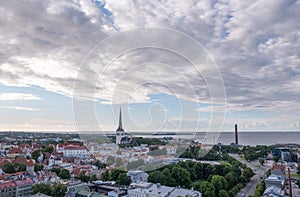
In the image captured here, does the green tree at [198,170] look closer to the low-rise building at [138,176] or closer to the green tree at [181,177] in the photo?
the green tree at [181,177]

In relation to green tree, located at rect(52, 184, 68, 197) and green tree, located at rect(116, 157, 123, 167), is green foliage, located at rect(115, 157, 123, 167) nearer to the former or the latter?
green tree, located at rect(116, 157, 123, 167)

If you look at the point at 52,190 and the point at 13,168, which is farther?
the point at 13,168

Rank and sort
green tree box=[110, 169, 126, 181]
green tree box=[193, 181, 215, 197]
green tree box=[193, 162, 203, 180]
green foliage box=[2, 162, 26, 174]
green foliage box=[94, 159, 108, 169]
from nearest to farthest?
green tree box=[193, 181, 215, 197]
green tree box=[110, 169, 126, 181]
green tree box=[193, 162, 203, 180]
green foliage box=[2, 162, 26, 174]
green foliage box=[94, 159, 108, 169]

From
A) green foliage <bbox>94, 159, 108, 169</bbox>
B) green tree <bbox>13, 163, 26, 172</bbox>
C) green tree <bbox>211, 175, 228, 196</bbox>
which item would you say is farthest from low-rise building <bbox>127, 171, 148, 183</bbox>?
green tree <bbox>13, 163, 26, 172</bbox>

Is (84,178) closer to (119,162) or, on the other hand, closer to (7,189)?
(119,162)

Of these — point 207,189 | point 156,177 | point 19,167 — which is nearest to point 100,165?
point 19,167

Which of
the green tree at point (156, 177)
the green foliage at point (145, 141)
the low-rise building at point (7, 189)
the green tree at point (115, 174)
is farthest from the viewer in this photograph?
the green foliage at point (145, 141)

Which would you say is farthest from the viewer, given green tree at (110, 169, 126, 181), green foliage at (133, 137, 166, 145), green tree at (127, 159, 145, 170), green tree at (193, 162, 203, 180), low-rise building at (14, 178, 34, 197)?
green foliage at (133, 137, 166, 145)

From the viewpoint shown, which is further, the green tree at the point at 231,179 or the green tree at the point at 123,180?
the green tree at the point at 231,179

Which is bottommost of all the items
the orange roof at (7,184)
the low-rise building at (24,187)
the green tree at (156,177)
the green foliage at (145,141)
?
the low-rise building at (24,187)

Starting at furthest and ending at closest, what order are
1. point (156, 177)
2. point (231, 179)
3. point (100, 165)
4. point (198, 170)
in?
point (100, 165), point (198, 170), point (231, 179), point (156, 177)

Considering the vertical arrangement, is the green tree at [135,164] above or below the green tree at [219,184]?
above

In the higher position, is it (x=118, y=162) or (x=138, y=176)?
(x=118, y=162)

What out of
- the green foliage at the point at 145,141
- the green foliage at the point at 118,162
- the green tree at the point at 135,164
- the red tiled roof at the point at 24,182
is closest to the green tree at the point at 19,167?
the red tiled roof at the point at 24,182
